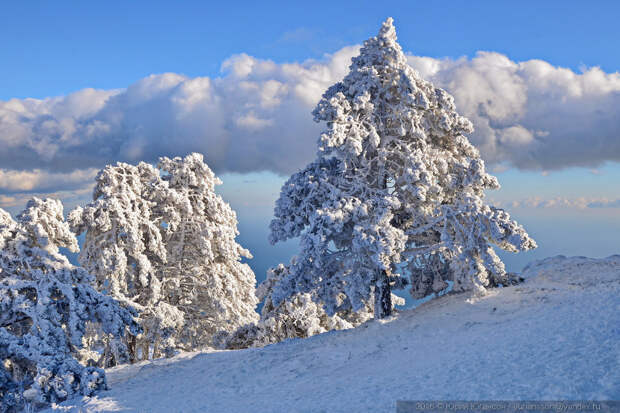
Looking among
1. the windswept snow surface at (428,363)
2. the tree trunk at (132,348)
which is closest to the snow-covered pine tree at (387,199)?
the windswept snow surface at (428,363)

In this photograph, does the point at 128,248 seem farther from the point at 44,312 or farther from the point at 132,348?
the point at 44,312

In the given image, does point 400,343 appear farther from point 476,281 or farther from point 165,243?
point 165,243

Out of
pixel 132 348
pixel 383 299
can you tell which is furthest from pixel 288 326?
pixel 132 348

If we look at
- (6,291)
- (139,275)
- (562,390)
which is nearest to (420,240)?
(562,390)

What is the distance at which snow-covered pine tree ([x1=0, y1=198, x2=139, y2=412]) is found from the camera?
1227cm

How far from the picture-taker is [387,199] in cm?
1445

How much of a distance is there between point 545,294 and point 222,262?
14.3 metres

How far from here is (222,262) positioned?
22.1 metres

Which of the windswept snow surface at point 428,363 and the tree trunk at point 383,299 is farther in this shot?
the tree trunk at point 383,299

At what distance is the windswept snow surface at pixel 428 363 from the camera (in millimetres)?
8422

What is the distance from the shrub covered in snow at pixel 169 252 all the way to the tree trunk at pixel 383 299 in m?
7.96

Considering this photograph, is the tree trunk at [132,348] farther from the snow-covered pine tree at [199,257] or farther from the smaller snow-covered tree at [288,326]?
the smaller snow-covered tree at [288,326]

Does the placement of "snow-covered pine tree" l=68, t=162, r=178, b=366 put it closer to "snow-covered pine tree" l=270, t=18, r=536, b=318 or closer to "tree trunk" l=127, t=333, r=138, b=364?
"tree trunk" l=127, t=333, r=138, b=364

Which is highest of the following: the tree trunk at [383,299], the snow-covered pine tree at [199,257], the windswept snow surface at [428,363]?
the snow-covered pine tree at [199,257]
